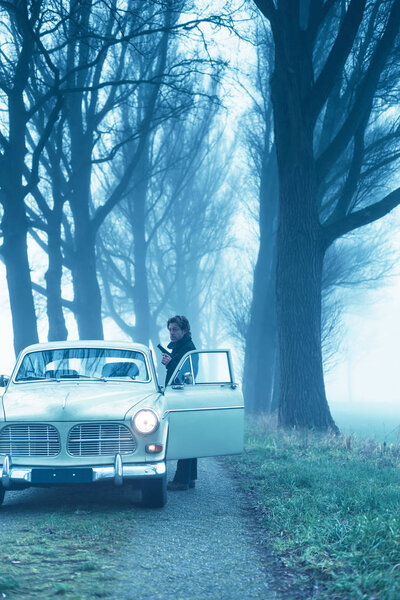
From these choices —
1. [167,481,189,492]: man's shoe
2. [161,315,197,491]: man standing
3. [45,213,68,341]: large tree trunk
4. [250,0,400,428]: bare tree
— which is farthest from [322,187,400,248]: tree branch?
[167,481,189,492]: man's shoe

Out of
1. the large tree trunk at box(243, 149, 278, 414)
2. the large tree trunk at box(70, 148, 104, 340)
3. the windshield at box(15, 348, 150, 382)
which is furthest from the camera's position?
the large tree trunk at box(243, 149, 278, 414)

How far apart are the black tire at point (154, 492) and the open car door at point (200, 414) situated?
0.45 meters

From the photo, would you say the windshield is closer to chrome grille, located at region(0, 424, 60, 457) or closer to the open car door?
the open car door

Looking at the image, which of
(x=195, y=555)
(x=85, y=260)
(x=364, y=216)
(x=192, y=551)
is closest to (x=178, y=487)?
(x=192, y=551)

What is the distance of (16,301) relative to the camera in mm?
16250

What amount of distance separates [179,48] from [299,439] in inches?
561

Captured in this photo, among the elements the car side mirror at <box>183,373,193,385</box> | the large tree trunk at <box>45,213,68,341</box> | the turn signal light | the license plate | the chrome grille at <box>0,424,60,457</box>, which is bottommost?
the license plate

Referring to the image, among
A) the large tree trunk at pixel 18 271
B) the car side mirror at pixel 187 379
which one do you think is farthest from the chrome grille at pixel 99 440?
the large tree trunk at pixel 18 271

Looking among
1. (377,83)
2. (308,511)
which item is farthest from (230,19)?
(308,511)

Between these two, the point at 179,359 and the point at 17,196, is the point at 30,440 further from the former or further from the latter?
the point at 17,196

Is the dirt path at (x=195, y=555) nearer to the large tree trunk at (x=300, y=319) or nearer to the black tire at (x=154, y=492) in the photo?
the black tire at (x=154, y=492)

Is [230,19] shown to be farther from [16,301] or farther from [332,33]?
[16,301]

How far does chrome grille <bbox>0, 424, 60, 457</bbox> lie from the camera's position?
7359mm

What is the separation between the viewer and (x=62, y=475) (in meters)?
7.12
